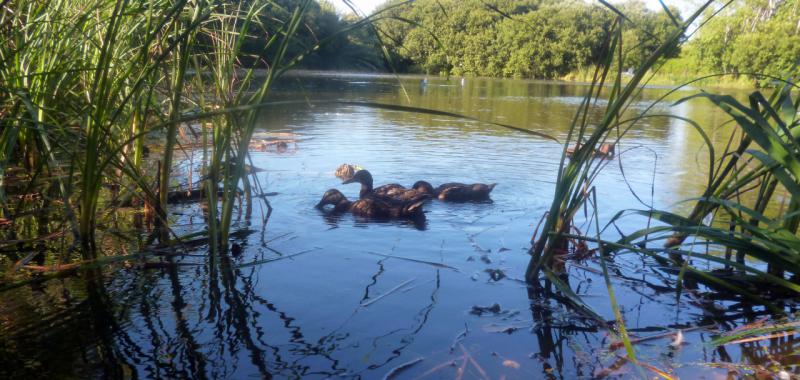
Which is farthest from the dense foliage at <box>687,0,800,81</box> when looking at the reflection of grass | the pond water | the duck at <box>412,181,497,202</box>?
the pond water

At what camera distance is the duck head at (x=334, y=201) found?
4434mm

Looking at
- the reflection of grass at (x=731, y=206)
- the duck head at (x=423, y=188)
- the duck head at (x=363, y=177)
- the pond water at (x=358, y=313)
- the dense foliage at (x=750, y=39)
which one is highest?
the dense foliage at (x=750, y=39)

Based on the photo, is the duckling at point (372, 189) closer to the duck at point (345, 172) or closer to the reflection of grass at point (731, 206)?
the duck at point (345, 172)

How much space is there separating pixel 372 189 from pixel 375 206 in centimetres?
62

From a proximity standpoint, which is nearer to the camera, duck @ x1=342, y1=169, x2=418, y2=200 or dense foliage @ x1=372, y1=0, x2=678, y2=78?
duck @ x1=342, y1=169, x2=418, y2=200

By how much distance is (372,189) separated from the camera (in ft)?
16.3

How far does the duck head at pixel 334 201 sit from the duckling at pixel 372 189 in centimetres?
21

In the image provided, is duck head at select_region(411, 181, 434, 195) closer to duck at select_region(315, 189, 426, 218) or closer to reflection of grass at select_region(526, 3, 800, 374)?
duck at select_region(315, 189, 426, 218)

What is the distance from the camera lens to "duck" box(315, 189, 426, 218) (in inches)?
168

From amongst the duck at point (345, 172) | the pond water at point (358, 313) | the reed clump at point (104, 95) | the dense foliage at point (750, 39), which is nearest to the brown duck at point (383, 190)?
the duck at point (345, 172)

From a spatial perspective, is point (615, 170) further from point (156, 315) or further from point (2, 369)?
point (2, 369)

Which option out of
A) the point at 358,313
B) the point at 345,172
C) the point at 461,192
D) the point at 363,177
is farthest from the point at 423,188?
the point at 358,313

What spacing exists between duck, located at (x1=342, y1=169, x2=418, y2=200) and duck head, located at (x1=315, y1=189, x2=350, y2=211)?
204mm

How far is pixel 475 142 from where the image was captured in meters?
8.38
